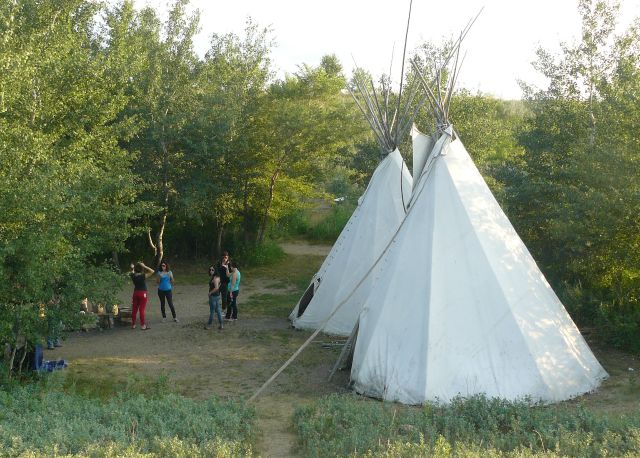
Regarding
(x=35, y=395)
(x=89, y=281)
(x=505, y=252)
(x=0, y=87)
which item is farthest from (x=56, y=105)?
(x=505, y=252)

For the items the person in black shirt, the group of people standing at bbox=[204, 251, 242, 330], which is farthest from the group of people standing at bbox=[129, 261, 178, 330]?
the person in black shirt

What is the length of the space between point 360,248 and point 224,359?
128 inches

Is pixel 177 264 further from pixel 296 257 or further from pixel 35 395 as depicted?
pixel 35 395

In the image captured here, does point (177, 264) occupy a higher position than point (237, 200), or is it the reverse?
point (237, 200)

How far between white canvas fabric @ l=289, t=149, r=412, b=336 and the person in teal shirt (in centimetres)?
138

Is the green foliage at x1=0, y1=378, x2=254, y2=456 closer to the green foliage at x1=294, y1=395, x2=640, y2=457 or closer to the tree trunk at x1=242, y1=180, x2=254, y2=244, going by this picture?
the green foliage at x1=294, y1=395, x2=640, y2=457

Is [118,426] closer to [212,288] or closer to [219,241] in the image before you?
[212,288]

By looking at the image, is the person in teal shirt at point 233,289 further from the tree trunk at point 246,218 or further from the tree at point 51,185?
the tree trunk at point 246,218

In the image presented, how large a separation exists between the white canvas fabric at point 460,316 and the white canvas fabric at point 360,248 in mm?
2588

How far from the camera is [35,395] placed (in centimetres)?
724

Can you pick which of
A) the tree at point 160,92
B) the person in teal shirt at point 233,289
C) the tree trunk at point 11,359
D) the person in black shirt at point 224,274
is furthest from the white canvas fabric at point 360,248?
the tree at point 160,92

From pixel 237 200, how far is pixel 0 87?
10404 mm

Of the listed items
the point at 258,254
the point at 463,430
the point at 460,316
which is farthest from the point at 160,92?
the point at 463,430

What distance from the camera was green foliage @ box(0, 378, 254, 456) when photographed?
17.8ft
